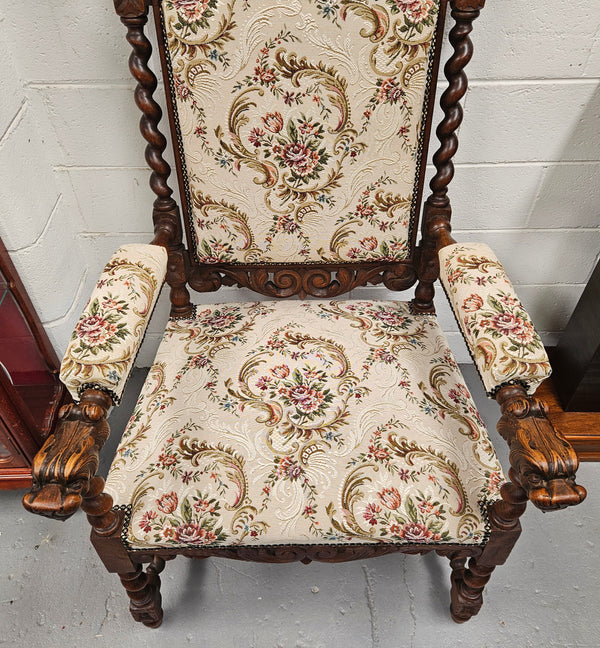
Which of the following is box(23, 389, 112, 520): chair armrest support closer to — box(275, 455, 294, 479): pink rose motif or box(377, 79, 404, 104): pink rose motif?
box(275, 455, 294, 479): pink rose motif

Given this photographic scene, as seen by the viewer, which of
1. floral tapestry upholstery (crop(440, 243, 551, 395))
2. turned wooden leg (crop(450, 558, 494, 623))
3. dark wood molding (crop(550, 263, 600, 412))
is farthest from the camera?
dark wood molding (crop(550, 263, 600, 412))

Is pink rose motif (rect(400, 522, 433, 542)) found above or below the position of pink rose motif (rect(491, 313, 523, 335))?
below

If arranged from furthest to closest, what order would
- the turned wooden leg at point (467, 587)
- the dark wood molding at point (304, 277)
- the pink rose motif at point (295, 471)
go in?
the dark wood molding at point (304, 277) → the turned wooden leg at point (467, 587) → the pink rose motif at point (295, 471)

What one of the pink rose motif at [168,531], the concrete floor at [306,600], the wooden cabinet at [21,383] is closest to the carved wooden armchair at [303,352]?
the pink rose motif at [168,531]

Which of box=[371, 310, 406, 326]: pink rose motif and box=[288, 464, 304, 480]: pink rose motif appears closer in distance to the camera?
box=[288, 464, 304, 480]: pink rose motif

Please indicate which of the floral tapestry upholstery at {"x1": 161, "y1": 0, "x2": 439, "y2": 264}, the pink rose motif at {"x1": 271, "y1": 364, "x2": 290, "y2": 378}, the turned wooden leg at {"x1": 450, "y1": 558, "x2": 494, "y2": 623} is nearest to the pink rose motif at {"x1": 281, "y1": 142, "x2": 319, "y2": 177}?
the floral tapestry upholstery at {"x1": 161, "y1": 0, "x2": 439, "y2": 264}

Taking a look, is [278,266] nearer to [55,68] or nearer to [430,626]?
[55,68]

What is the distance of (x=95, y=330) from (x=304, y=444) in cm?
38

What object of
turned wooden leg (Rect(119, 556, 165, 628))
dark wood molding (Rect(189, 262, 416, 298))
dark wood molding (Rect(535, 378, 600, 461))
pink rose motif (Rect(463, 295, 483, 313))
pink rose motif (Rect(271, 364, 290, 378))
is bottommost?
dark wood molding (Rect(535, 378, 600, 461))

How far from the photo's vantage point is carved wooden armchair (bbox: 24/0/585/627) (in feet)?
2.66

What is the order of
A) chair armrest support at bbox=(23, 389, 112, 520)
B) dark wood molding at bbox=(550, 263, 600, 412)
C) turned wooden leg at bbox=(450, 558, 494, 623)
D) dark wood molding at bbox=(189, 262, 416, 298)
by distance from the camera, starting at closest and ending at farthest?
1. chair armrest support at bbox=(23, 389, 112, 520)
2. turned wooden leg at bbox=(450, 558, 494, 623)
3. dark wood molding at bbox=(189, 262, 416, 298)
4. dark wood molding at bbox=(550, 263, 600, 412)

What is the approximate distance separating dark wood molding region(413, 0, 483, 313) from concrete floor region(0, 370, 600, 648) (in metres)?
0.65

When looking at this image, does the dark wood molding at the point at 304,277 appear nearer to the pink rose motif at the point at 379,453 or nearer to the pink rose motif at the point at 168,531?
the pink rose motif at the point at 379,453

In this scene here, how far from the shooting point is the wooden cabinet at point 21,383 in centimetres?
121
